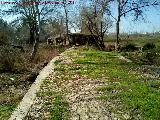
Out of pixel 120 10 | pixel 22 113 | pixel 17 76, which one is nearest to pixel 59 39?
pixel 120 10

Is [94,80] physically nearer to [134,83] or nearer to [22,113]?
[134,83]

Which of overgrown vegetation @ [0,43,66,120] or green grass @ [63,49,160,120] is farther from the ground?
green grass @ [63,49,160,120]

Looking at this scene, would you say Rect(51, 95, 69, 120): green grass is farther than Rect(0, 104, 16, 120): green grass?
No

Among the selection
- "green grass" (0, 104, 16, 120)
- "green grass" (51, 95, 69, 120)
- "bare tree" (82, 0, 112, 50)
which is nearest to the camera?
"green grass" (51, 95, 69, 120)

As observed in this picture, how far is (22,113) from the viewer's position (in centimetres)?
856

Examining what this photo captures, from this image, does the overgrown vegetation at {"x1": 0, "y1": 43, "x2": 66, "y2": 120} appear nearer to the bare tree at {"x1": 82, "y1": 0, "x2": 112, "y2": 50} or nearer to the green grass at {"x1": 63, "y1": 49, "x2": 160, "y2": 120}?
Answer: the green grass at {"x1": 63, "y1": 49, "x2": 160, "y2": 120}

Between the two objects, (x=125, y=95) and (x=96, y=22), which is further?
(x=96, y=22)

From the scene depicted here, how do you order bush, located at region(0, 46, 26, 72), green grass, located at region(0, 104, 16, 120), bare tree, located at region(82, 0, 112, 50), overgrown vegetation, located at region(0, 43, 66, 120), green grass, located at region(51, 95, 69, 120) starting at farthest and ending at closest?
bare tree, located at region(82, 0, 112, 50) → bush, located at region(0, 46, 26, 72) → overgrown vegetation, located at region(0, 43, 66, 120) → green grass, located at region(0, 104, 16, 120) → green grass, located at region(51, 95, 69, 120)

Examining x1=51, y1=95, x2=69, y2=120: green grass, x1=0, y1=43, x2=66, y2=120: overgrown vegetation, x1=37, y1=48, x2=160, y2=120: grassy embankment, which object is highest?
x1=37, y1=48, x2=160, y2=120: grassy embankment

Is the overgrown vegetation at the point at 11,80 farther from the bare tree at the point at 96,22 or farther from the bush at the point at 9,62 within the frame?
the bare tree at the point at 96,22

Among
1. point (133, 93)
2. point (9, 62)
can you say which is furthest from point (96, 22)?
point (133, 93)

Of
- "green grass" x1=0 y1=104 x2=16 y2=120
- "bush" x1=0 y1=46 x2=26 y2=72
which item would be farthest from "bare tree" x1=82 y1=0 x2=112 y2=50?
"green grass" x1=0 y1=104 x2=16 y2=120

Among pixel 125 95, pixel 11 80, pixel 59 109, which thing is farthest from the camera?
pixel 11 80

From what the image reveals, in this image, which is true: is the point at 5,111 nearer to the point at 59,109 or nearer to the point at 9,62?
the point at 59,109
